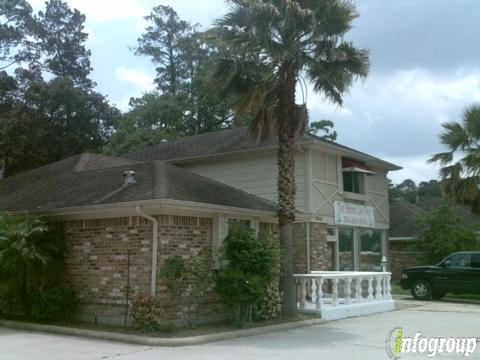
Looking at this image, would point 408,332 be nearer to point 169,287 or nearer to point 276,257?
point 276,257

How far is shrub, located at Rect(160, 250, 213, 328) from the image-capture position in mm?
12602

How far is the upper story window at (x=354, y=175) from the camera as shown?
23188 millimetres

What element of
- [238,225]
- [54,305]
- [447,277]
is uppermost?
[238,225]

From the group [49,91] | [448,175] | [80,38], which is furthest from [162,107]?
[448,175]

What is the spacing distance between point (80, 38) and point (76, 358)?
130 ft

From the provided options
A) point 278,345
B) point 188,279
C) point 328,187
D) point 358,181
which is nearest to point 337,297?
point 188,279

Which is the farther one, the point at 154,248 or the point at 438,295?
the point at 438,295

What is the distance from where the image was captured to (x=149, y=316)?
476 inches

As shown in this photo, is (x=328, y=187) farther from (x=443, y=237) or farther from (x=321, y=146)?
(x=443, y=237)

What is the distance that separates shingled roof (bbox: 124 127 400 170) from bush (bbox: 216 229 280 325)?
25.1ft

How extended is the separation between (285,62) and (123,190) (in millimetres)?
5142

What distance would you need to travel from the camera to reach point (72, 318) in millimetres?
13891

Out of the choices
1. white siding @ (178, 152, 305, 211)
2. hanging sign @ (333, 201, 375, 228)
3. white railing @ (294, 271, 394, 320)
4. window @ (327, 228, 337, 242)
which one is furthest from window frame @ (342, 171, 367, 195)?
white railing @ (294, 271, 394, 320)

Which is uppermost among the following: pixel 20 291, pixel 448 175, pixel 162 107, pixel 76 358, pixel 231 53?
pixel 162 107
